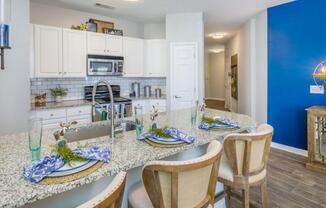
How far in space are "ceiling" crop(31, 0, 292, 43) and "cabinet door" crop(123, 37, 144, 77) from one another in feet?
1.84

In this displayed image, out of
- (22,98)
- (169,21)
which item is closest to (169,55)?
Answer: (169,21)

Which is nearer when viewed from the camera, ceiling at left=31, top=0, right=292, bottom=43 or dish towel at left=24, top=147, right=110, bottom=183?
dish towel at left=24, top=147, right=110, bottom=183

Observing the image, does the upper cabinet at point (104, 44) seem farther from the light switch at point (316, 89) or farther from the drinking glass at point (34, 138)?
the light switch at point (316, 89)

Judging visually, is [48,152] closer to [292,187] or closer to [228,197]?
[228,197]

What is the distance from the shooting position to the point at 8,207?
845 mm

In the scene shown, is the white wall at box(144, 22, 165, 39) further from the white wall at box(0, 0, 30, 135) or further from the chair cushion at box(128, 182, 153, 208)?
the chair cushion at box(128, 182, 153, 208)

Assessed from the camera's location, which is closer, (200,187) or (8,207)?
(8,207)

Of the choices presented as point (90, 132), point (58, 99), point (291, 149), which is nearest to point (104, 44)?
point (58, 99)

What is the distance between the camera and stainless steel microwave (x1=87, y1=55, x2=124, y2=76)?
4.25 meters

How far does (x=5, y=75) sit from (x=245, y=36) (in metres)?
5.05

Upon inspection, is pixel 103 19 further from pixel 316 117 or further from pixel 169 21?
pixel 316 117

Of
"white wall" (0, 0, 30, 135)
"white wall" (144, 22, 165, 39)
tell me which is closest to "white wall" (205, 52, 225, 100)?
"white wall" (144, 22, 165, 39)

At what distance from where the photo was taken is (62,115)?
373 cm

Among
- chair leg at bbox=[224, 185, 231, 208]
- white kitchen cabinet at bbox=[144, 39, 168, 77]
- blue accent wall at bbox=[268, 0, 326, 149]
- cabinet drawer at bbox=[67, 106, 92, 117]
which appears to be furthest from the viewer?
white kitchen cabinet at bbox=[144, 39, 168, 77]
